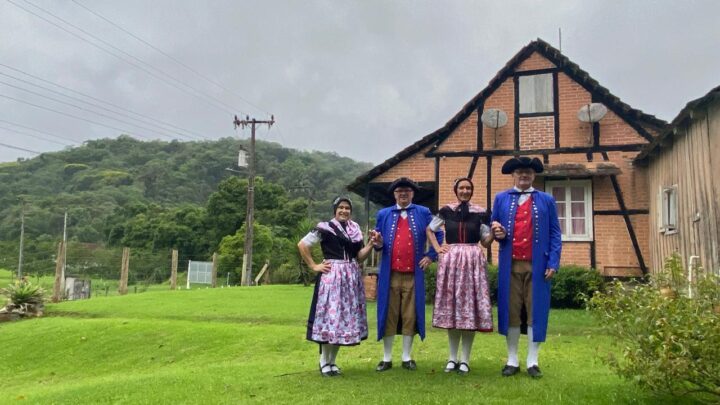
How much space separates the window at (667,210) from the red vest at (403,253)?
7.04 meters

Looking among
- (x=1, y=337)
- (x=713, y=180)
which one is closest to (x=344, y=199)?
(x=713, y=180)

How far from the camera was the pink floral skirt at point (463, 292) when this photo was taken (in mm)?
5191

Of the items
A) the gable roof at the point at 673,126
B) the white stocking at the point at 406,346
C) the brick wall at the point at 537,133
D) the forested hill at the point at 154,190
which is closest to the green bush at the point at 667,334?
the white stocking at the point at 406,346

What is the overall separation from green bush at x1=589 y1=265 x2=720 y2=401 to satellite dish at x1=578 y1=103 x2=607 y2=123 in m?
8.81

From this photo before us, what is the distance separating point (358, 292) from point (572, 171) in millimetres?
8060

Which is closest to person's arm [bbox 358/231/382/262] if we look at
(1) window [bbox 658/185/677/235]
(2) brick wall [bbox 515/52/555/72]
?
(1) window [bbox 658/185/677/235]

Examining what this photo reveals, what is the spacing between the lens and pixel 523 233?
5.22m

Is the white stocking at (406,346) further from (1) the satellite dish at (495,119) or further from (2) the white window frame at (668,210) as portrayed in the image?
(1) the satellite dish at (495,119)

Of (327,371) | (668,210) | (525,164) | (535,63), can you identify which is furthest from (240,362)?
(535,63)

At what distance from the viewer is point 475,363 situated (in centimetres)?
606

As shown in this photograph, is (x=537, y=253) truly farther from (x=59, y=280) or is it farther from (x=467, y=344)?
(x=59, y=280)

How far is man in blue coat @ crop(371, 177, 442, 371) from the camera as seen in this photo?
18.1ft

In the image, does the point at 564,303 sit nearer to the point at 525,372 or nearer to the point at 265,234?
the point at 525,372

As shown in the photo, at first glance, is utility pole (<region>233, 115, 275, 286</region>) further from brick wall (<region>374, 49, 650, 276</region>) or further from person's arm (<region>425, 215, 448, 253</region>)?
person's arm (<region>425, 215, 448, 253</region>)
